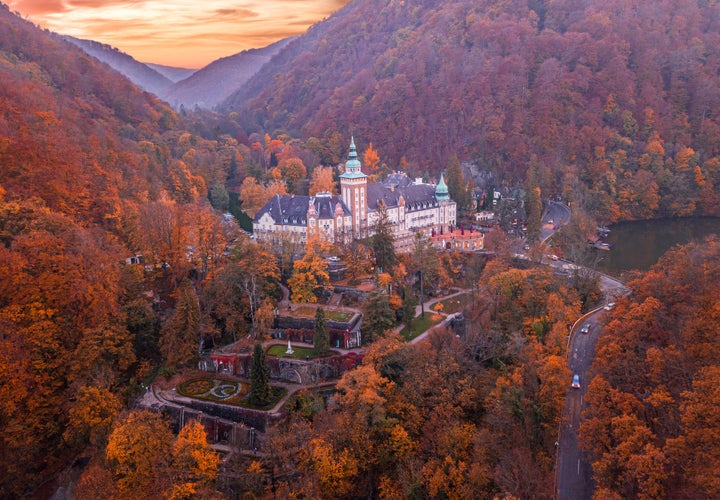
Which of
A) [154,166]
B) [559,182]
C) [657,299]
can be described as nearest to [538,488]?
[657,299]

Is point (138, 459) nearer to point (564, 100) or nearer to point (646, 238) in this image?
point (646, 238)

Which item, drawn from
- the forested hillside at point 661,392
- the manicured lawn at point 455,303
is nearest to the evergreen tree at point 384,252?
the manicured lawn at point 455,303

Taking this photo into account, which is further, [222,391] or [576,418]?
[222,391]

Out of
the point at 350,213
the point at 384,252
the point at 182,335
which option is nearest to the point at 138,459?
the point at 182,335

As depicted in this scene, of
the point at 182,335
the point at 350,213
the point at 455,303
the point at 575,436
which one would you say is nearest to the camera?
the point at 575,436

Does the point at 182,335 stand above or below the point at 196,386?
above

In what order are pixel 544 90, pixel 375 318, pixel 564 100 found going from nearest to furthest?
pixel 375 318 → pixel 564 100 → pixel 544 90

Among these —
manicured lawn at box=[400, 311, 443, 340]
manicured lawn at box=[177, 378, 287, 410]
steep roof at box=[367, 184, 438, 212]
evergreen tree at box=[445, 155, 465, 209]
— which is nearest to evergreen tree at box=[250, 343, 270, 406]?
manicured lawn at box=[177, 378, 287, 410]

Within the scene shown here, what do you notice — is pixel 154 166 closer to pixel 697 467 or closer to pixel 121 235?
pixel 121 235
